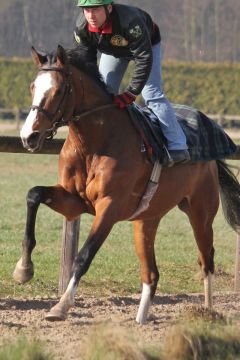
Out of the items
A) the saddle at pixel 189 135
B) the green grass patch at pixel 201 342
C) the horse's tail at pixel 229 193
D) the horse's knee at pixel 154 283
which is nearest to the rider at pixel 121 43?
the saddle at pixel 189 135

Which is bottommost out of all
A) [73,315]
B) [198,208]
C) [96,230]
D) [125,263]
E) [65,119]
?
[125,263]

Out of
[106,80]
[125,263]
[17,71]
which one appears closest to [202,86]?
A: [17,71]

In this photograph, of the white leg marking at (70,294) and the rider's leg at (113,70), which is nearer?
the white leg marking at (70,294)

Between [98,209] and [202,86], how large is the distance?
3778cm

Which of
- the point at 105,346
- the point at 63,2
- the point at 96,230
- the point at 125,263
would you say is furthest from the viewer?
the point at 63,2

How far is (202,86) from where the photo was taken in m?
44.2

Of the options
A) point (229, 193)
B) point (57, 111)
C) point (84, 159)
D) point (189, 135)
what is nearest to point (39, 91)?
point (57, 111)

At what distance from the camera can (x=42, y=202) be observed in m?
7.00

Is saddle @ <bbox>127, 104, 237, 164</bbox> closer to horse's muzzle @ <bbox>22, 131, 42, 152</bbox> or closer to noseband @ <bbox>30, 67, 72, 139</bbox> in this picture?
noseband @ <bbox>30, 67, 72, 139</bbox>

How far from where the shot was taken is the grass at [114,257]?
9.54 m

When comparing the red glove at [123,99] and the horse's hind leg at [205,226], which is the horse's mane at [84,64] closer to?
the red glove at [123,99]

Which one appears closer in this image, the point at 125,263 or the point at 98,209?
the point at 98,209

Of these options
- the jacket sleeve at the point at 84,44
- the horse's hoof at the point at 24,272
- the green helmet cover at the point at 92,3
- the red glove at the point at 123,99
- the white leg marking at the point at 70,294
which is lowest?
the horse's hoof at the point at 24,272

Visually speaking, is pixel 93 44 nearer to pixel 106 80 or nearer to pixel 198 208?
pixel 106 80
